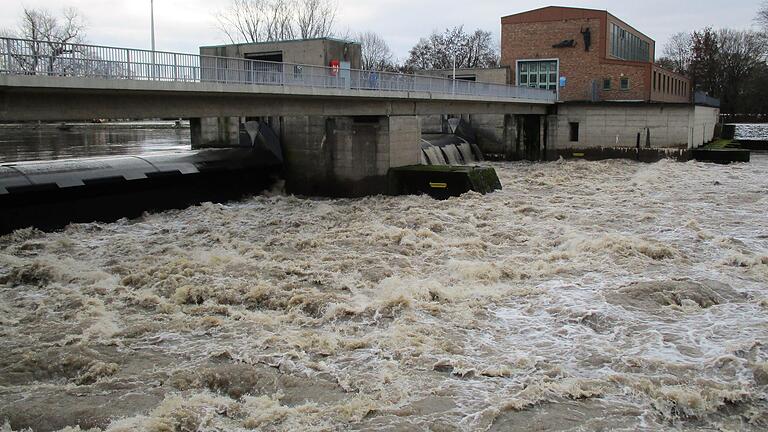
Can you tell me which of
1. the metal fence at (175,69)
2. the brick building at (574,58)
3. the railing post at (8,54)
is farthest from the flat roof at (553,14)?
the railing post at (8,54)

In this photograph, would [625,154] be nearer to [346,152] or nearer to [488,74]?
[488,74]

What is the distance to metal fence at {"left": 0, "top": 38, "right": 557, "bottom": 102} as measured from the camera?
1511cm

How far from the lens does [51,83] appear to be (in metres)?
15.3

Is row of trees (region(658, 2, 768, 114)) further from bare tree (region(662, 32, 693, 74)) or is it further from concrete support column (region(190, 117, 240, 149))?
concrete support column (region(190, 117, 240, 149))

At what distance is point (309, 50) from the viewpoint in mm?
37469

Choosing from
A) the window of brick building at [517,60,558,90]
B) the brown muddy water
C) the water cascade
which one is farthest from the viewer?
the window of brick building at [517,60,558,90]

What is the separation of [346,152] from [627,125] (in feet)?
76.2

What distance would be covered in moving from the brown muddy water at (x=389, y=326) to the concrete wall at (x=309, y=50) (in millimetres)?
17598

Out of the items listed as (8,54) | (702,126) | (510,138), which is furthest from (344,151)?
(702,126)

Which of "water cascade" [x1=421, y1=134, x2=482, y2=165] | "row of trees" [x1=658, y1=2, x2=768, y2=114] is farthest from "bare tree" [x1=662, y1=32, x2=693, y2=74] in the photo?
"water cascade" [x1=421, y1=134, x2=482, y2=165]

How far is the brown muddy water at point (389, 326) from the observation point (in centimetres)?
912

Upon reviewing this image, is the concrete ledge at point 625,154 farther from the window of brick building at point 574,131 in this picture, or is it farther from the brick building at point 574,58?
the brick building at point 574,58

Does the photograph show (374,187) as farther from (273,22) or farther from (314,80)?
(273,22)

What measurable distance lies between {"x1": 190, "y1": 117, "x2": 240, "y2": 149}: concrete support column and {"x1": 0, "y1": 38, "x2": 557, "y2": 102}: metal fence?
8339 mm
